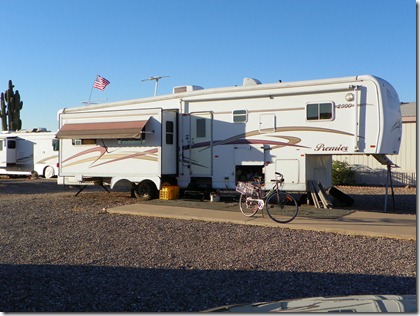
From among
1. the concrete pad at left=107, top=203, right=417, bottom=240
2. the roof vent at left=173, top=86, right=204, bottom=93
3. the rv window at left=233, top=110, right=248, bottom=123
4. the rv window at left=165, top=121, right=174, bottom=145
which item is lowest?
the concrete pad at left=107, top=203, right=417, bottom=240

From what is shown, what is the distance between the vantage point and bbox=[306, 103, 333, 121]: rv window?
11.8 m

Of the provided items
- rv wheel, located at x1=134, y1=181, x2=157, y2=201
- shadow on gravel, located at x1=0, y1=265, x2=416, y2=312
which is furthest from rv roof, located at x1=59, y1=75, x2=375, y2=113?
shadow on gravel, located at x1=0, y1=265, x2=416, y2=312

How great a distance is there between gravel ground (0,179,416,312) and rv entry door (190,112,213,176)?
3.16 meters

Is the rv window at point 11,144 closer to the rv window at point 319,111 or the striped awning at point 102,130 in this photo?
the striped awning at point 102,130

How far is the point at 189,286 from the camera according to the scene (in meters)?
5.71

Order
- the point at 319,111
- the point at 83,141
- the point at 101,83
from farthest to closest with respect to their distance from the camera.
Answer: the point at 101,83 → the point at 83,141 → the point at 319,111

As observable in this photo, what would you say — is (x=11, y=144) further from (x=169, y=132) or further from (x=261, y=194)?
(x=261, y=194)

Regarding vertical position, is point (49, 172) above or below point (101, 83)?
below

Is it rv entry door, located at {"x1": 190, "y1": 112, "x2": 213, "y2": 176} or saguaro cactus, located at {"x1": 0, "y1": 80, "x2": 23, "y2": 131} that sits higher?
saguaro cactus, located at {"x1": 0, "y1": 80, "x2": 23, "y2": 131}

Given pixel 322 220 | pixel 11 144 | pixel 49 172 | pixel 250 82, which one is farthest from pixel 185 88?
pixel 11 144

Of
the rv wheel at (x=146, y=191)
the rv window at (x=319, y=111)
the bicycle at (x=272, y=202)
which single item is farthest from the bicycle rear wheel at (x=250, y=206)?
the rv wheel at (x=146, y=191)

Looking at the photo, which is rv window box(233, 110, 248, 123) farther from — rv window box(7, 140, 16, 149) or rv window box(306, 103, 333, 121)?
rv window box(7, 140, 16, 149)

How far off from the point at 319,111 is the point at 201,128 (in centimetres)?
342

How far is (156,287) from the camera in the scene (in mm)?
5645
